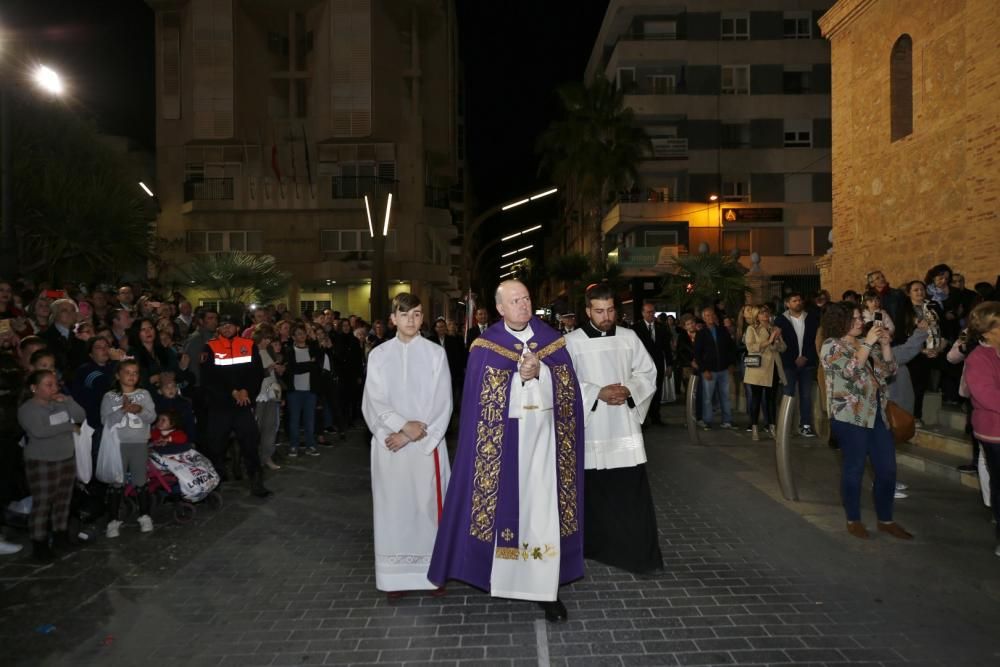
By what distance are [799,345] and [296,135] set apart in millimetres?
30231

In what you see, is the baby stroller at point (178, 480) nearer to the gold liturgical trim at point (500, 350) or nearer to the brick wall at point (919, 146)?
the gold liturgical trim at point (500, 350)

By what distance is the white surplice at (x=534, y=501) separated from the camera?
491 centimetres

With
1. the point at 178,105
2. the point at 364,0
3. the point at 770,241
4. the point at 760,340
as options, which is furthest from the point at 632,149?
the point at 760,340

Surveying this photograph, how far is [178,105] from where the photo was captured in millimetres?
35219

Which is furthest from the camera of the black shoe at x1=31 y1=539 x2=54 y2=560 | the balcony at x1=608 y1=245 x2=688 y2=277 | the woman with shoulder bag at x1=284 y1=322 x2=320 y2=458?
the balcony at x1=608 y1=245 x2=688 y2=277

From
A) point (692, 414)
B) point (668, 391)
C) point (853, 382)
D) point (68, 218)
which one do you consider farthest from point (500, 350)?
point (68, 218)

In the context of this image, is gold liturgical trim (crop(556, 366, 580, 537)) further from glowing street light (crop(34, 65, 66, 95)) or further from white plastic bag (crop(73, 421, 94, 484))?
glowing street light (crop(34, 65, 66, 95))

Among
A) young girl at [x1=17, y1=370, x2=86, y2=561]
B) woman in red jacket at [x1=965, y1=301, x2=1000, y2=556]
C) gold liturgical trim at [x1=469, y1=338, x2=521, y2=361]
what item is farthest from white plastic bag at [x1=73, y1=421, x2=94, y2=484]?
woman in red jacket at [x1=965, y1=301, x2=1000, y2=556]

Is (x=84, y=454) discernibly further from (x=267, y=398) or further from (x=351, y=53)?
(x=351, y=53)

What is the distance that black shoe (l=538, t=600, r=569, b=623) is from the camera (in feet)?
16.2

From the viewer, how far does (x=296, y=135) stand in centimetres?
3656

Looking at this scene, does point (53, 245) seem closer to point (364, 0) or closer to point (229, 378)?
point (229, 378)

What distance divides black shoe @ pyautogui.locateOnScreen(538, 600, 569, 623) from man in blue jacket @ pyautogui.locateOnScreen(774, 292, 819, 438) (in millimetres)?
7521

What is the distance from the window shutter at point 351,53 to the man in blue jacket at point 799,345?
26324 mm
